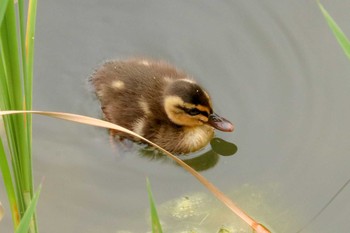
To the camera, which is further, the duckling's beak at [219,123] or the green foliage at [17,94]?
the duckling's beak at [219,123]

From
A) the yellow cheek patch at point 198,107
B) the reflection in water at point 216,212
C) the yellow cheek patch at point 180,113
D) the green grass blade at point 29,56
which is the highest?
the green grass blade at point 29,56

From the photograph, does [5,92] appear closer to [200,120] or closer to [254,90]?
[200,120]

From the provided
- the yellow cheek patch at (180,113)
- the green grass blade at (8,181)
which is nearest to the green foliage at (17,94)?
the green grass blade at (8,181)

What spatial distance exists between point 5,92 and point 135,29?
→ 1326 millimetres

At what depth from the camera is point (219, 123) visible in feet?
7.71

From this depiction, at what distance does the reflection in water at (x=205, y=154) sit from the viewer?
7.89 feet

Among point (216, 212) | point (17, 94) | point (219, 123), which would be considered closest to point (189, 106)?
point (219, 123)

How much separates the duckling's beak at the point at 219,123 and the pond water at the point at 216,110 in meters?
0.11

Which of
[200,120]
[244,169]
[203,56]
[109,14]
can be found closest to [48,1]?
[109,14]

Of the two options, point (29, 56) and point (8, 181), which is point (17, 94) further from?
point (8, 181)

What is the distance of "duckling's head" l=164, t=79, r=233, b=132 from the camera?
223cm

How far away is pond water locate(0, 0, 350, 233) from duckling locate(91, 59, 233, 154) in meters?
0.08

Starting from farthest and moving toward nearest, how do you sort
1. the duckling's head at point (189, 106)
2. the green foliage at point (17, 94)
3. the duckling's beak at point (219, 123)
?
1. the duckling's beak at point (219, 123)
2. the duckling's head at point (189, 106)
3. the green foliage at point (17, 94)

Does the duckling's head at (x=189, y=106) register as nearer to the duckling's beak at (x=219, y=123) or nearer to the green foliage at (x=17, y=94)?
the duckling's beak at (x=219, y=123)
